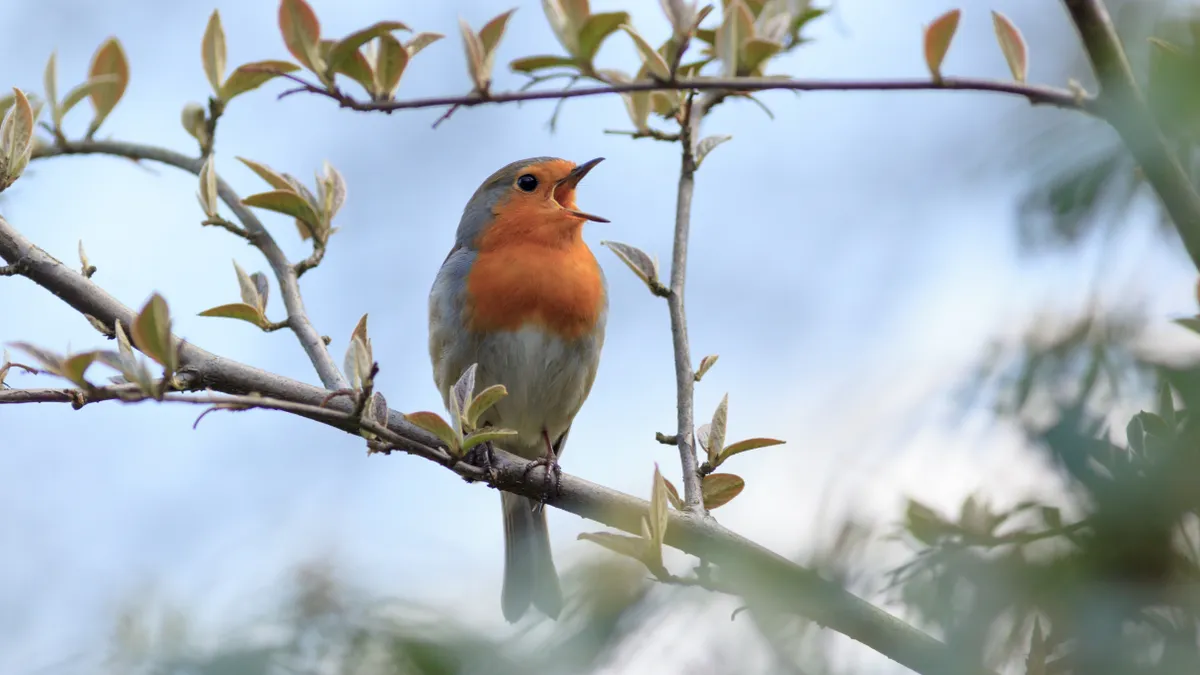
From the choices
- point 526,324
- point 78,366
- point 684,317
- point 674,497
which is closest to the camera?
point 78,366

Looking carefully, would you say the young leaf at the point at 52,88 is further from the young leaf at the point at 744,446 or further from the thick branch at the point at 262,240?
the young leaf at the point at 744,446

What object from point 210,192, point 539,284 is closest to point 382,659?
point 210,192

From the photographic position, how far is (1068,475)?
0.88m

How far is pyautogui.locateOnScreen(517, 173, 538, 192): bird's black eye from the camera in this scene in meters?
5.18

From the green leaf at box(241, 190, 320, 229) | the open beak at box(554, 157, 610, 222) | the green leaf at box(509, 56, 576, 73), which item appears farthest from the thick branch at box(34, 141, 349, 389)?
the open beak at box(554, 157, 610, 222)

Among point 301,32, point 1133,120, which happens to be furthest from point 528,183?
point 1133,120

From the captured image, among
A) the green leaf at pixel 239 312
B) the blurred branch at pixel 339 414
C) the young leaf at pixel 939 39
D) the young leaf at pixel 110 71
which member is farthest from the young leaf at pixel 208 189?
the young leaf at pixel 939 39

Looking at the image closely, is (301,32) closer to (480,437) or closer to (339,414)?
(339,414)

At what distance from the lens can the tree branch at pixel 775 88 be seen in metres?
1.34

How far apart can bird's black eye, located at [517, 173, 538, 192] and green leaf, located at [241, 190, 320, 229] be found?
2094 millimetres

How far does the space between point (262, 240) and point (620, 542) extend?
5.96 feet

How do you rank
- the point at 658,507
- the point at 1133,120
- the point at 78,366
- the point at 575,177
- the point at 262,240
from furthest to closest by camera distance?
the point at 575,177 < the point at 262,240 < the point at 658,507 < the point at 78,366 < the point at 1133,120

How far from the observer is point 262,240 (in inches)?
130

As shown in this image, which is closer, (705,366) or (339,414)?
(339,414)
